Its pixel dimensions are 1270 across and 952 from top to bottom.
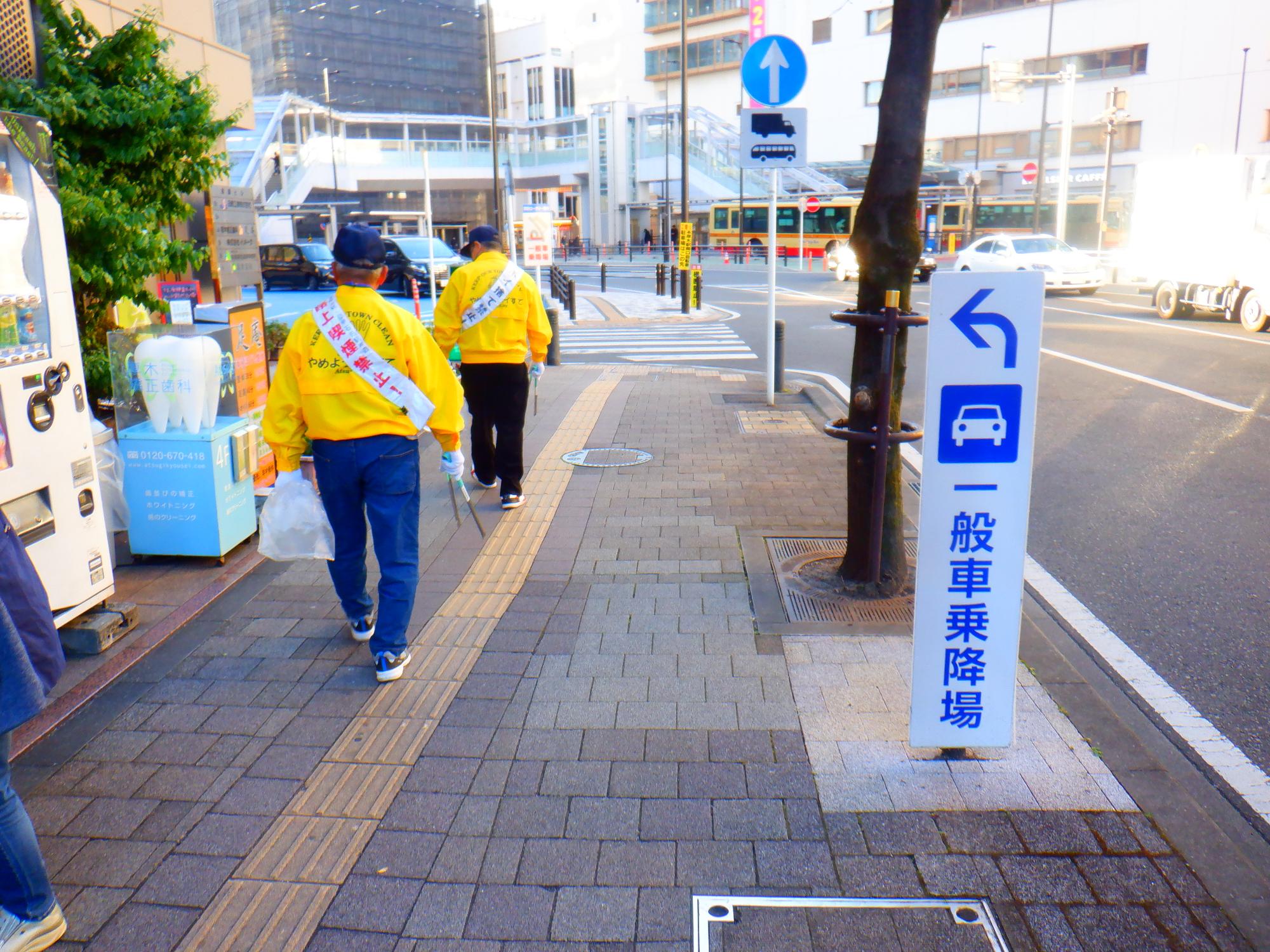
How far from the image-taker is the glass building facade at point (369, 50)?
84250 millimetres

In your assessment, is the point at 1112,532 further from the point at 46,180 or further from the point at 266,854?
the point at 46,180

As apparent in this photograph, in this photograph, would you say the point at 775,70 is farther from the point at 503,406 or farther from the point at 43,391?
the point at 43,391

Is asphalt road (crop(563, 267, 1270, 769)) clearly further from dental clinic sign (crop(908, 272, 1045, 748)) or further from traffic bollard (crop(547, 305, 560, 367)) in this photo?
traffic bollard (crop(547, 305, 560, 367))

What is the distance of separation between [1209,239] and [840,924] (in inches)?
780

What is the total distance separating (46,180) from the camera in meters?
4.33

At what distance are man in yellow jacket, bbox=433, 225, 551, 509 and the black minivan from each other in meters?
24.9

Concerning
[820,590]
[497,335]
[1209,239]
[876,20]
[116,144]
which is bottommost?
[820,590]

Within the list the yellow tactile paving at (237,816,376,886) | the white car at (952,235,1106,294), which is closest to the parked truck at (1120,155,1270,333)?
the white car at (952,235,1106,294)

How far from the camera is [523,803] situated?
11.1 feet

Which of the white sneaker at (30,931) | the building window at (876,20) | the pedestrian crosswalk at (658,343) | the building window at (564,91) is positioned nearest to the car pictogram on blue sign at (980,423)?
the white sneaker at (30,931)

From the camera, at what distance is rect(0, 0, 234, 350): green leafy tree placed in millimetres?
5414

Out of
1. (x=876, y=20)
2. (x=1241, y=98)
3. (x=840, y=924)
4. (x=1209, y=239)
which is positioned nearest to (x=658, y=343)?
(x=1209, y=239)

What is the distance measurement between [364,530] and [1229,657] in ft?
13.1

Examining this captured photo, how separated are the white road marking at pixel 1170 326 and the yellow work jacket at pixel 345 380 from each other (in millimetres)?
15568
